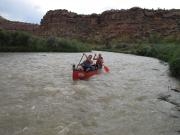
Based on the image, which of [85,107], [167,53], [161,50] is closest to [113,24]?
[161,50]

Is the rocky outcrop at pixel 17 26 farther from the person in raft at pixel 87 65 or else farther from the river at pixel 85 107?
the river at pixel 85 107

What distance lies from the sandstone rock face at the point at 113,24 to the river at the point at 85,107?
63838 mm

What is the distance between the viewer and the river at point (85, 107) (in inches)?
470

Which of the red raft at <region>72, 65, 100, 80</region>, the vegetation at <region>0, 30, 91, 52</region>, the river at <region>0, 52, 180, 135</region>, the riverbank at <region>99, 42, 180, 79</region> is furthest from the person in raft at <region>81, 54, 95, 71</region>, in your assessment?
the vegetation at <region>0, 30, 91, 52</region>

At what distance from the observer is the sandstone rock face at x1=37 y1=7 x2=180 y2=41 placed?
8731 centimetres

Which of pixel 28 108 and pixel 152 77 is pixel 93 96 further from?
pixel 152 77

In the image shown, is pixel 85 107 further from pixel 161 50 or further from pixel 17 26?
pixel 17 26

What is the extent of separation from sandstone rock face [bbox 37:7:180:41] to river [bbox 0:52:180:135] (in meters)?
63.8

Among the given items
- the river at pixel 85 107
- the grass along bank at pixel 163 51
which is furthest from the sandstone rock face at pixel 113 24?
the river at pixel 85 107

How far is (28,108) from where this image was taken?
1398cm

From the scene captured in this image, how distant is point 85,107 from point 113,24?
8073 centimetres

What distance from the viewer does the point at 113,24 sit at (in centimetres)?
9406

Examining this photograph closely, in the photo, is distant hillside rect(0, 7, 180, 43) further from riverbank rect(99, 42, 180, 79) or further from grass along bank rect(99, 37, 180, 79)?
riverbank rect(99, 42, 180, 79)

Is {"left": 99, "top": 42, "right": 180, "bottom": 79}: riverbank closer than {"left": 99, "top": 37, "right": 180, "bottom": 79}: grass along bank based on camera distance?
Yes
